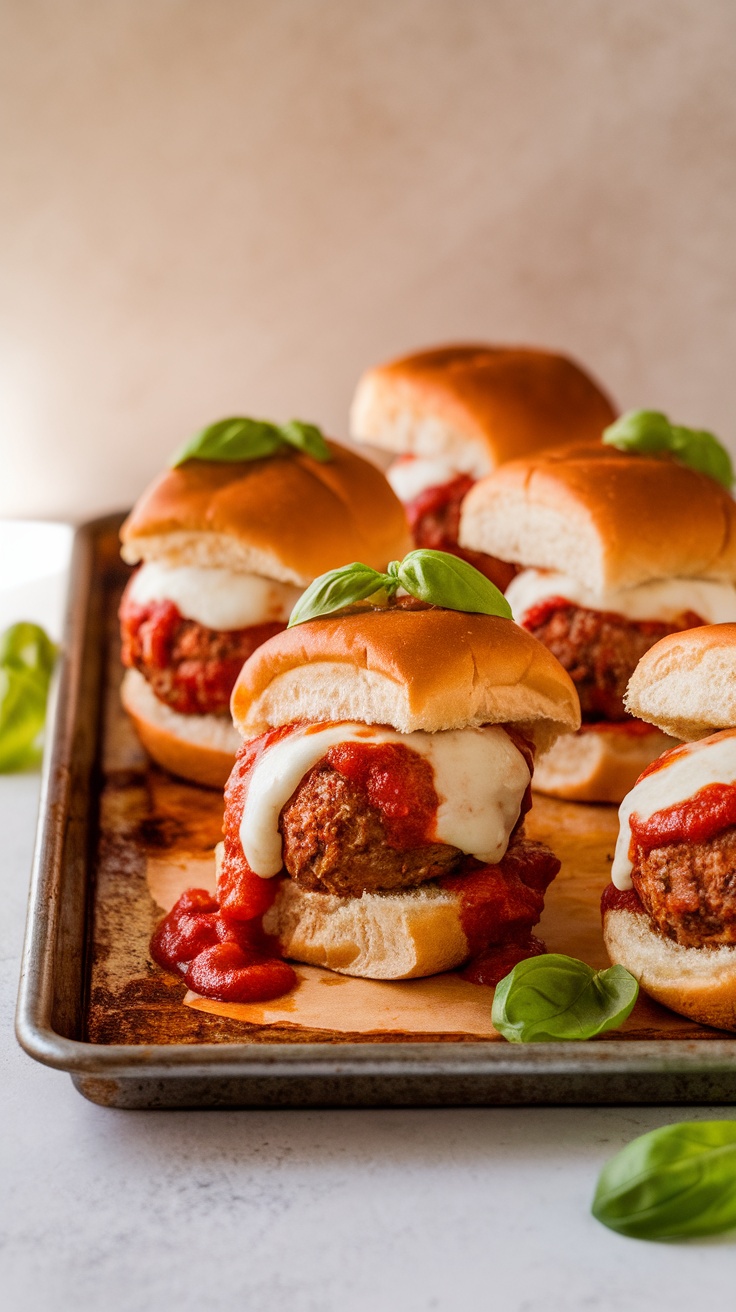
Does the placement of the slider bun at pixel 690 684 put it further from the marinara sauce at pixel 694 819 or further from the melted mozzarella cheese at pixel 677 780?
the marinara sauce at pixel 694 819

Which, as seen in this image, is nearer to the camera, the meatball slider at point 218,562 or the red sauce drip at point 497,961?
the red sauce drip at point 497,961

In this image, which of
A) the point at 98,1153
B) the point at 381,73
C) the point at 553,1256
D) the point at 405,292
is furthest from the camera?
the point at 405,292

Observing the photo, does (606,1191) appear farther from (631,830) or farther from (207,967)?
(207,967)

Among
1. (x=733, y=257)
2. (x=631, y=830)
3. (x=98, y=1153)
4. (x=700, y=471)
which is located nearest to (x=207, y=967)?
(x=98, y=1153)

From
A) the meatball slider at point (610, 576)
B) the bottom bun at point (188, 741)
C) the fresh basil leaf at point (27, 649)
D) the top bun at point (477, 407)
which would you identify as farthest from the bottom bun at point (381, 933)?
the top bun at point (477, 407)

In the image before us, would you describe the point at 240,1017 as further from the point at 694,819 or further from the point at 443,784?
the point at 694,819

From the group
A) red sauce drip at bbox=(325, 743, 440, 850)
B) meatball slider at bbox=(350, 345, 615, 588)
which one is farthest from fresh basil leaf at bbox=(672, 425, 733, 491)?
red sauce drip at bbox=(325, 743, 440, 850)

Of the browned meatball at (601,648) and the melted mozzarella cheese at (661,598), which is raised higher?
the melted mozzarella cheese at (661,598)

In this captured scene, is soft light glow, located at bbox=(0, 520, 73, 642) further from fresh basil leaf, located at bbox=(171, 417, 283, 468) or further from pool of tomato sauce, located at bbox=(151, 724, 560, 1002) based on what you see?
pool of tomato sauce, located at bbox=(151, 724, 560, 1002)
